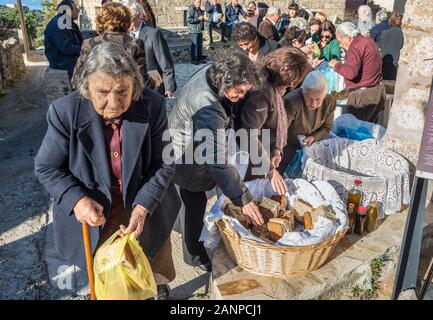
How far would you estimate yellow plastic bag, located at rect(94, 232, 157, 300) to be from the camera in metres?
2.08

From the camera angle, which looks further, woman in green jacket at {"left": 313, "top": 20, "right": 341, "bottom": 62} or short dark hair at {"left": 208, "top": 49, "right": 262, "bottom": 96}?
woman in green jacket at {"left": 313, "top": 20, "right": 341, "bottom": 62}

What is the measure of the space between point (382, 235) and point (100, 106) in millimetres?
2283

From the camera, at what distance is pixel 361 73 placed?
15.8 ft

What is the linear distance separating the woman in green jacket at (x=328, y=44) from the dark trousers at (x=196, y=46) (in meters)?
5.07

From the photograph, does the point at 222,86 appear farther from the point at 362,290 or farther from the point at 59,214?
the point at 362,290

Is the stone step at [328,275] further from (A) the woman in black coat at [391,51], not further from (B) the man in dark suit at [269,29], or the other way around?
(B) the man in dark suit at [269,29]

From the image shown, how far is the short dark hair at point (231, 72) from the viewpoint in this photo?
95.7 inches

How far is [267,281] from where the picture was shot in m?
2.57

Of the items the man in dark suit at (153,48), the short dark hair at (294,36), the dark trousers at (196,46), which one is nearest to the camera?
the man in dark suit at (153,48)

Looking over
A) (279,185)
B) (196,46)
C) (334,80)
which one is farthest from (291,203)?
(196,46)

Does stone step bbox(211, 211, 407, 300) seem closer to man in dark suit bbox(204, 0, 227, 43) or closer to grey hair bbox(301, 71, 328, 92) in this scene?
grey hair bbox(301, 71, 328, 92)

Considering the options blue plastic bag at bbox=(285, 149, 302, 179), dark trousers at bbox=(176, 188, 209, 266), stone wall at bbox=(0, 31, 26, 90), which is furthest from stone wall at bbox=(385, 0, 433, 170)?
stone wall at bbox=(0, 31, 26, 90)

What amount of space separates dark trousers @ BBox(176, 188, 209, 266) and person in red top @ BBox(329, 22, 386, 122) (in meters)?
2.66

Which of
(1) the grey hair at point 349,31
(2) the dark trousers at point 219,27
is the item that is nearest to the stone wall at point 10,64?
(2) the dark trousers at point 219,27
